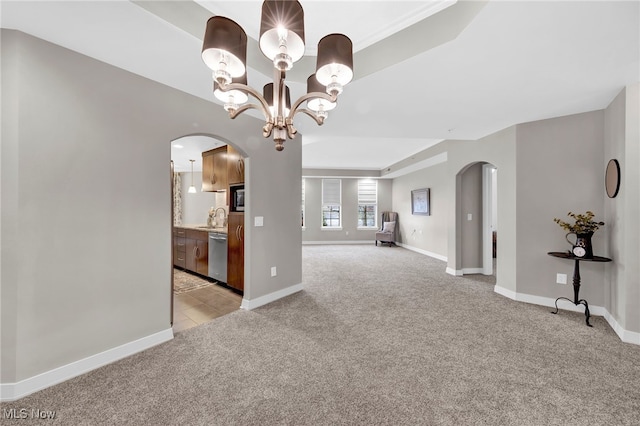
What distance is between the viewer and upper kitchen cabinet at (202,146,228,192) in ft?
13.6

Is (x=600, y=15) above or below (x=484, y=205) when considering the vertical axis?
above

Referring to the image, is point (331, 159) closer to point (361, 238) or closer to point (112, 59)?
point (361, 238)

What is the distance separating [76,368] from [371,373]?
2.21 m

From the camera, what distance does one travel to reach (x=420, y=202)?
7.38 m

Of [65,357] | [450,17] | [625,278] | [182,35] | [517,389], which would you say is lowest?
[517,389]

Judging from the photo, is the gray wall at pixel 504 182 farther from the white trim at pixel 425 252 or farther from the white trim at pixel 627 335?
the white trim at pixel 425 252

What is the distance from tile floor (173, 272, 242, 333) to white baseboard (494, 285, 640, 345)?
12.4 feet

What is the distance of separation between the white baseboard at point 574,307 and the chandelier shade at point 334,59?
3592 millimetres

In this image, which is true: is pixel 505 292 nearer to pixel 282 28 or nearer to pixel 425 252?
pixel 425 252

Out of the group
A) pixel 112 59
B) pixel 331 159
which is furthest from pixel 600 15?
pixel 331 159

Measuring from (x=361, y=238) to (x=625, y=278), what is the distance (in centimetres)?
692

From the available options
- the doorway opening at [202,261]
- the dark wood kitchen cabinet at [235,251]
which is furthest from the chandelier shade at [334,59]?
the dark wood kitchen cabinet at [235,251]

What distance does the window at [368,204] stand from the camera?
9273 millimetres

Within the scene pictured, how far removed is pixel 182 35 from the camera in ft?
5.62
